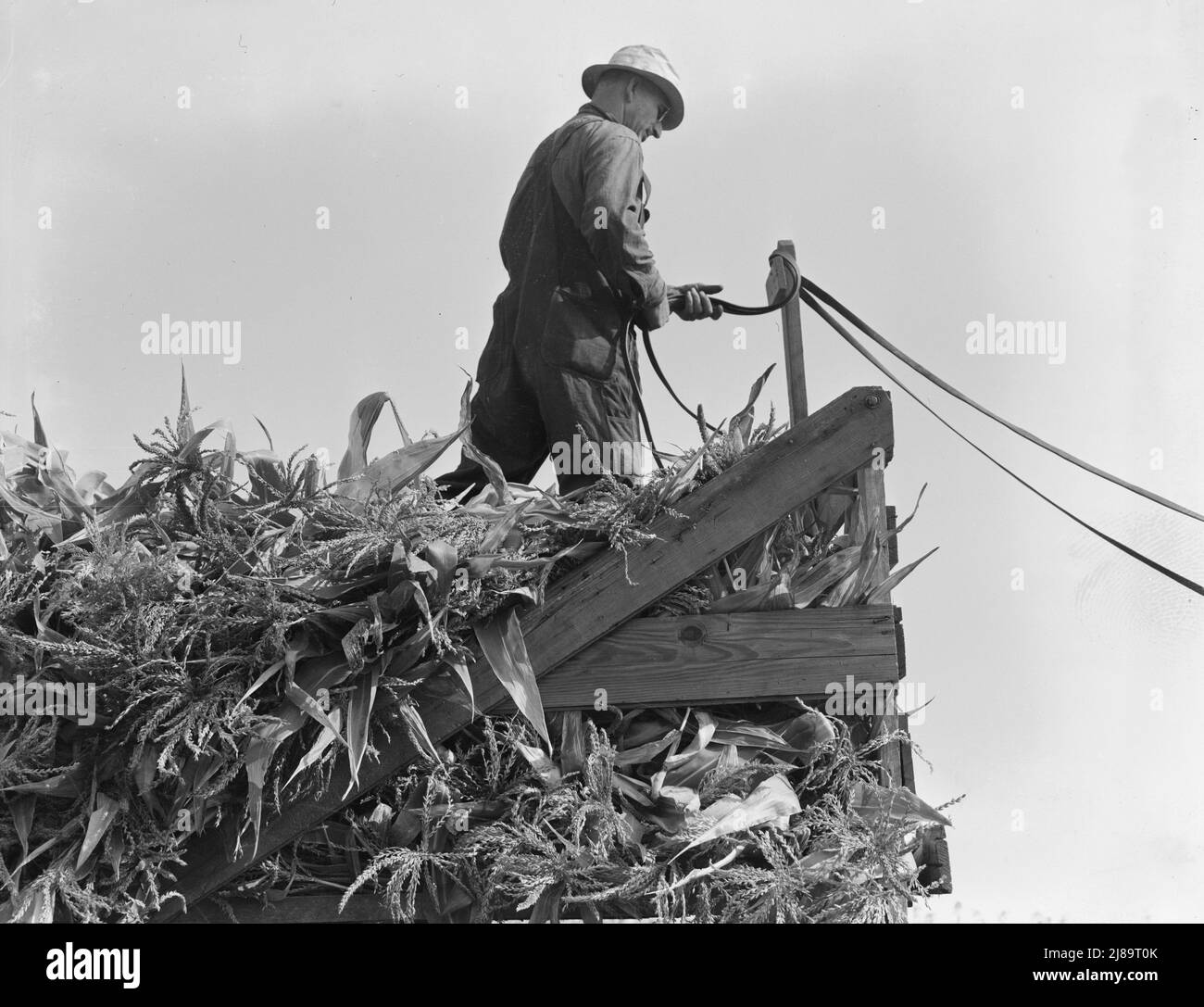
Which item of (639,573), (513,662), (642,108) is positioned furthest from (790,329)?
(513,662)

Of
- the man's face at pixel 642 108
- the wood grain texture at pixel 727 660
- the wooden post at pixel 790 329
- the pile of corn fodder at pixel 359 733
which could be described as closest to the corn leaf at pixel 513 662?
the pile of corn fodder at pixel 359 733

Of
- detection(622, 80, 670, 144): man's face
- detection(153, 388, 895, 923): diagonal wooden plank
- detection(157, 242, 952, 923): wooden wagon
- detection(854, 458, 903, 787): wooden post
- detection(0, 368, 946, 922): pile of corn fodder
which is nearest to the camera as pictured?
detection(0, 368, 946, 922): pile of corn fodder

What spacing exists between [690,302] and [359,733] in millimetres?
2146

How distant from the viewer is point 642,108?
20.2 ft

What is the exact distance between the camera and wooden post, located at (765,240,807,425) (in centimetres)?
592

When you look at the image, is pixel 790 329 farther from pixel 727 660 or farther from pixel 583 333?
pixel 727 660

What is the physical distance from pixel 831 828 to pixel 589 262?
7.26 feet

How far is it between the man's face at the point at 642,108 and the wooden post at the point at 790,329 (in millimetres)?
644

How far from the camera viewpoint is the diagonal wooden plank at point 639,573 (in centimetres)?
480

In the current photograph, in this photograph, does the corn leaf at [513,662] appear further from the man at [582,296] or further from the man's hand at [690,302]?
the man's hand at [690,302]

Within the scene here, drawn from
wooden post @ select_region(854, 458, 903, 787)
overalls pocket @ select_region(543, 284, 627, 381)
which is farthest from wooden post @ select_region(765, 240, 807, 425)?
wooden post @ select_region(854, 458, 903, 787)

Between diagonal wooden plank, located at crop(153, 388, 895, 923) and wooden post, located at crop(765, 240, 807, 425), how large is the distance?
2.49ft

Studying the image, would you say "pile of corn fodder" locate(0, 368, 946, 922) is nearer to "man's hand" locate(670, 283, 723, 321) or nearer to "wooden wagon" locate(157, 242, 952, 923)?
"wooden wagon" locate(157, 242, 952, 923)
